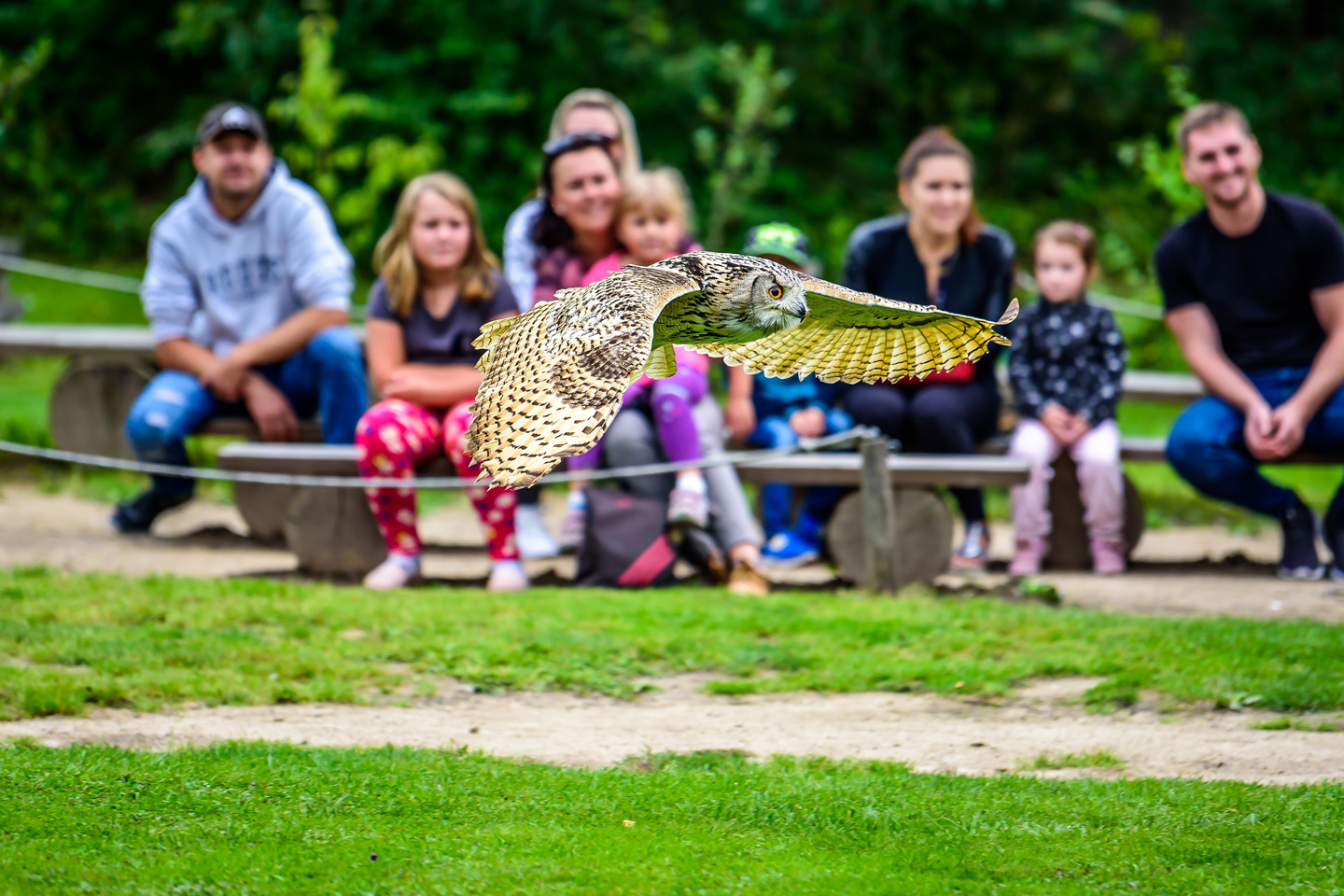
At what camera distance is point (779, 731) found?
4164 mm

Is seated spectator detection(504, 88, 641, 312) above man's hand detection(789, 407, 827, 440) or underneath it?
above

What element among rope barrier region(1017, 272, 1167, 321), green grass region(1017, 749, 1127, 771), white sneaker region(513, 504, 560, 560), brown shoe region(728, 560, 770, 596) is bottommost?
green grass region(1017, 749, 1127, 771)

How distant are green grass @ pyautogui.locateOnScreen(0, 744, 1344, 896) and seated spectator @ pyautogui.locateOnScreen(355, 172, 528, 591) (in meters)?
2.12

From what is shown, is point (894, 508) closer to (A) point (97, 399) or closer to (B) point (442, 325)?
(B) point (442, 325)

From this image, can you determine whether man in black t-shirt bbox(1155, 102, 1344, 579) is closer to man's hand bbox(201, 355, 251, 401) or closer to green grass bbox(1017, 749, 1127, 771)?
green grass bbox(1017, 749, 1127, 771)

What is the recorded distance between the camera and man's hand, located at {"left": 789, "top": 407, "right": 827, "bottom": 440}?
6383 mm

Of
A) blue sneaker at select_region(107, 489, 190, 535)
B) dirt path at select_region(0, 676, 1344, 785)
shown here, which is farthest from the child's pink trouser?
blue sneaker at select_region(107, 489, 190, 535)

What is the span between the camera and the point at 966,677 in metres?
4.62

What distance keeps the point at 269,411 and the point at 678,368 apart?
6.99ft

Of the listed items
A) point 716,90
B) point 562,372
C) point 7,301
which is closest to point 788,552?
point 562,372

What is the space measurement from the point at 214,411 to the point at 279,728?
3.12 metres

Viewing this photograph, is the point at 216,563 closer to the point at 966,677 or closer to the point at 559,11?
the point at 966,677

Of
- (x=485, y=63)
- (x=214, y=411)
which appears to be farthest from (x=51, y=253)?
(x=214, y=411)

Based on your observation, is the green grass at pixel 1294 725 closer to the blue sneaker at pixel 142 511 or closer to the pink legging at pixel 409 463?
the pink legging at pixel 409 463
